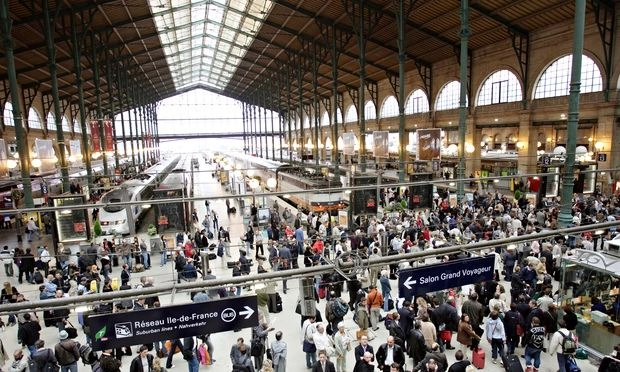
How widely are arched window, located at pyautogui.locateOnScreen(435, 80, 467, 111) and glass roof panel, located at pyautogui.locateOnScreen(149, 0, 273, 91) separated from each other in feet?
46.8

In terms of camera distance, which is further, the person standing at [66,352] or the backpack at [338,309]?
the backpack at [338,309]

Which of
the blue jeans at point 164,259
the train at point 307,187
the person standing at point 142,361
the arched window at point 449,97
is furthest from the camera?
the arched window at point 449,97

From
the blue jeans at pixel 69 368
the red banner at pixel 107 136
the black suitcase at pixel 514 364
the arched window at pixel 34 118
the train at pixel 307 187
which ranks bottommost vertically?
the blue jeans at pixel 69 368

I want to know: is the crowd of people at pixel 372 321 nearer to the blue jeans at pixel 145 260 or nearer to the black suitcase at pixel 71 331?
the black suitcase at pixel 71 331

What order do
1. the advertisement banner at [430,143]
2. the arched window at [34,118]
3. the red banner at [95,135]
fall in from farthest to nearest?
the arched window at [34,118] → the red banner at [95,135] → the advertisement banner at [430,143]

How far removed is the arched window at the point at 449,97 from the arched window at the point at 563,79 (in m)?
7.06

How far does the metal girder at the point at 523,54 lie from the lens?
23.6 meters

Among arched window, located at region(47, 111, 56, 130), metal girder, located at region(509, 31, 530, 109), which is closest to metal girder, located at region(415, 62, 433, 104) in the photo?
metal girder, located at region(509, 31, 530, 109)

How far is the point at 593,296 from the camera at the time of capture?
28.3ft

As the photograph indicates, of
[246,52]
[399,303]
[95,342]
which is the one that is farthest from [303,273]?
[246,52]

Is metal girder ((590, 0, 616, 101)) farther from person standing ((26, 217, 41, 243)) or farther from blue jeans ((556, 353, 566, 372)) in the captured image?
person standing ((26, 217, 41, 243))

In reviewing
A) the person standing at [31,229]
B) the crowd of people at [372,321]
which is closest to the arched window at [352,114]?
the person standing at [31,229]

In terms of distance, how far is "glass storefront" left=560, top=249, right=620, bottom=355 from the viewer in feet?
26.5

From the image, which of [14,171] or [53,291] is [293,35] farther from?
[53,291]
